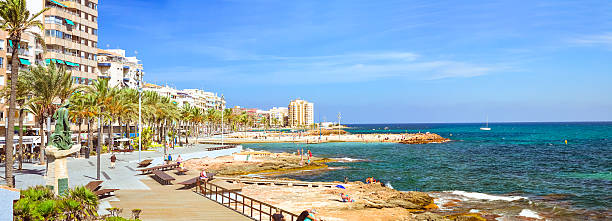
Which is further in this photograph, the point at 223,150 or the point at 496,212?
the point at 223,150

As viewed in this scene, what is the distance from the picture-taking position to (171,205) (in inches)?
820

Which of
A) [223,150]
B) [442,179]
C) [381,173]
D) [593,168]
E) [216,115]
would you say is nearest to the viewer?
[442,179]

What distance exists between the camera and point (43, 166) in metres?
37.0

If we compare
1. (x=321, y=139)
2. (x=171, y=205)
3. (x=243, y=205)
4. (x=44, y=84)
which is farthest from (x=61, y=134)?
(x=321, y=139)

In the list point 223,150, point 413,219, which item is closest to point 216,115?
point 223,150

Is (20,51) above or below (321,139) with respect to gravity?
above

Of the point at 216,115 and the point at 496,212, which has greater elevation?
the point at 216,115

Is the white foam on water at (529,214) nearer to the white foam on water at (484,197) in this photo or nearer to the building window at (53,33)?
the white foam on water at (484,197)

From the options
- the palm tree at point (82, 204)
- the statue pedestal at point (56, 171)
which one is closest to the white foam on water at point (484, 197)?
the palm tree at point (82, 204)

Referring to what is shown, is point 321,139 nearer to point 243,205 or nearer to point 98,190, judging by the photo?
point 98,190

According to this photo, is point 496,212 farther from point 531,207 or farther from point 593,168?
point 593,168

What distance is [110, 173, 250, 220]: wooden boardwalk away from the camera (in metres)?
18.7

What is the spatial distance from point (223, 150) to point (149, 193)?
3865cm

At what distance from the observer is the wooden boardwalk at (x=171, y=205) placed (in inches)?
736
